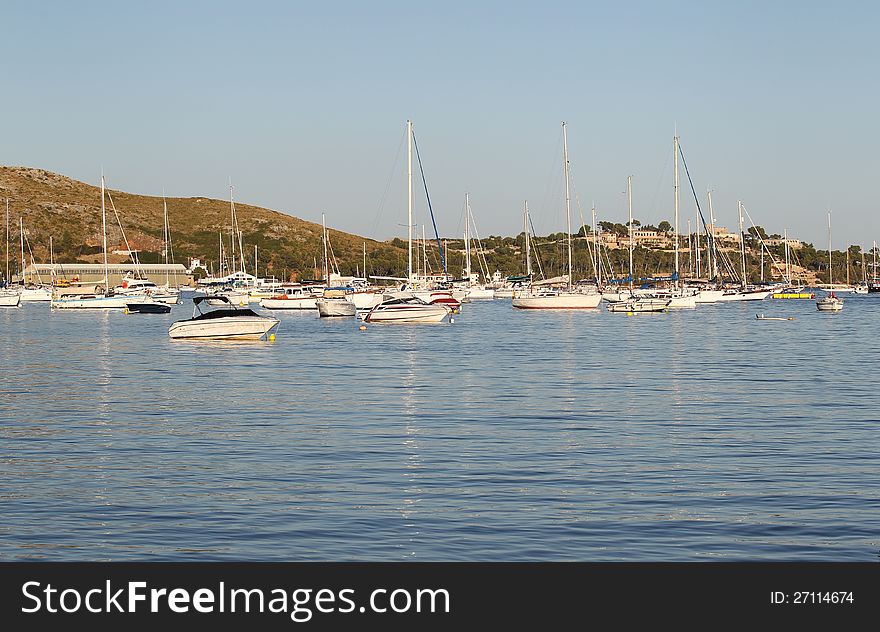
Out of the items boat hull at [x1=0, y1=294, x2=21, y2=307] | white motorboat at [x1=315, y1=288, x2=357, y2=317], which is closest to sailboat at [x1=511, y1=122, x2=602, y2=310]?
white motorboat at [x1=315, y1=288, x2=357, y2=317]

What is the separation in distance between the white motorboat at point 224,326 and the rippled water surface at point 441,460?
Result: 1397cm

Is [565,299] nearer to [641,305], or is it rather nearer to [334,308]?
[641,305]

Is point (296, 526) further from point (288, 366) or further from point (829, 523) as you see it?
point (288, 366)

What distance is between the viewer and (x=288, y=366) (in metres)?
46.6

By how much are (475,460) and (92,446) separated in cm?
773

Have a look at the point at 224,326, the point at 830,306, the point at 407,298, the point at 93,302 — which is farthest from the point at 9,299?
the point at 830,306

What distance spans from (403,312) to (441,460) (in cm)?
6030

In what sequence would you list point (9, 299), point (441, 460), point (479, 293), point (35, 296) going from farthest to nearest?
point (479, 293), point (35, 296), point (9, 299), point (441, 460)

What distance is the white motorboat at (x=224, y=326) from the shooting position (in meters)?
62.5

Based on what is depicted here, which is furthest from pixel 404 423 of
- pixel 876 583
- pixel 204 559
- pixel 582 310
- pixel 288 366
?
pixel 582 310

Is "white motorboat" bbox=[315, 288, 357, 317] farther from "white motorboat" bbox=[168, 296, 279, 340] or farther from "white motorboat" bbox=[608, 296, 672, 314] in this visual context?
"white motorboat" bbox=[168, 296, 279, 340]

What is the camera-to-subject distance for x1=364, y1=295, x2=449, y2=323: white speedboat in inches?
3231

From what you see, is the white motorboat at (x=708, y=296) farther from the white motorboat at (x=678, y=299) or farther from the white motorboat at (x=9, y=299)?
the white motorboat at (x=9, y=299)

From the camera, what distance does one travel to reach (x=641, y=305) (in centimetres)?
10719
